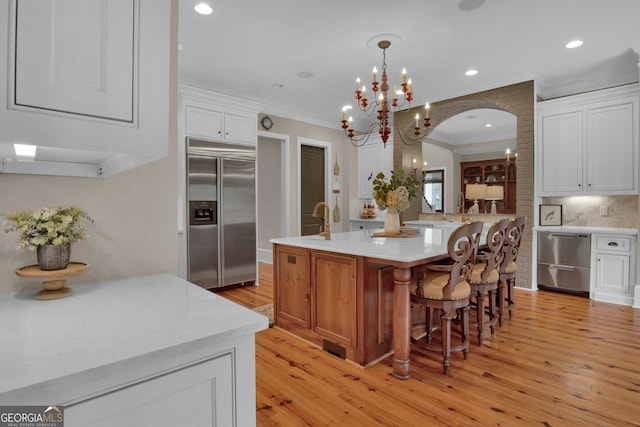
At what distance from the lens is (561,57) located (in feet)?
12.6

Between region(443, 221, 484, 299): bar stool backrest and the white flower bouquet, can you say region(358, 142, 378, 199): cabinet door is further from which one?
the white flower bouquet

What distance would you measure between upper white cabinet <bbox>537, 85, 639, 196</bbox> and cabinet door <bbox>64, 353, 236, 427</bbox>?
489 centimetres

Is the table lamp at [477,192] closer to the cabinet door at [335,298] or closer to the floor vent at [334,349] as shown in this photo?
the cabinet door at [335,298]

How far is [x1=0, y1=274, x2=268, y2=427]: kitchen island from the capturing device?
0.66 meters

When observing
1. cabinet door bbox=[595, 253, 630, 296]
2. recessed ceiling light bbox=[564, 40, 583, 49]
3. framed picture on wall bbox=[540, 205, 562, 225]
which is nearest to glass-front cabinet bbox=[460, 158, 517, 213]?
framed picture on wall bbox=[540, 205, 562, 225]

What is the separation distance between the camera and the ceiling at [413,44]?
2906 mm

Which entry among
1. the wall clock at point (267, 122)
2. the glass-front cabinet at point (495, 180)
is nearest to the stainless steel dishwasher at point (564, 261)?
the glass-front cabinet at point (495, 180)

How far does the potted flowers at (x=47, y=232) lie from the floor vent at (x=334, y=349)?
1.91 meters

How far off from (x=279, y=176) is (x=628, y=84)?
202 inches

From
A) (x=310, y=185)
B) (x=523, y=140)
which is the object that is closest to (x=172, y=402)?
(x=523, y=140)

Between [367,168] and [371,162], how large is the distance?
0.49 ft

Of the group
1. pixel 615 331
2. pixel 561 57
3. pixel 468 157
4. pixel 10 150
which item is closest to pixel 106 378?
pixel 10 150

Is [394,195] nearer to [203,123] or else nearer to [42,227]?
[42,227]

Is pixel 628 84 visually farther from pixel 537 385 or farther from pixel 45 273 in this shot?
pixel 45 273
